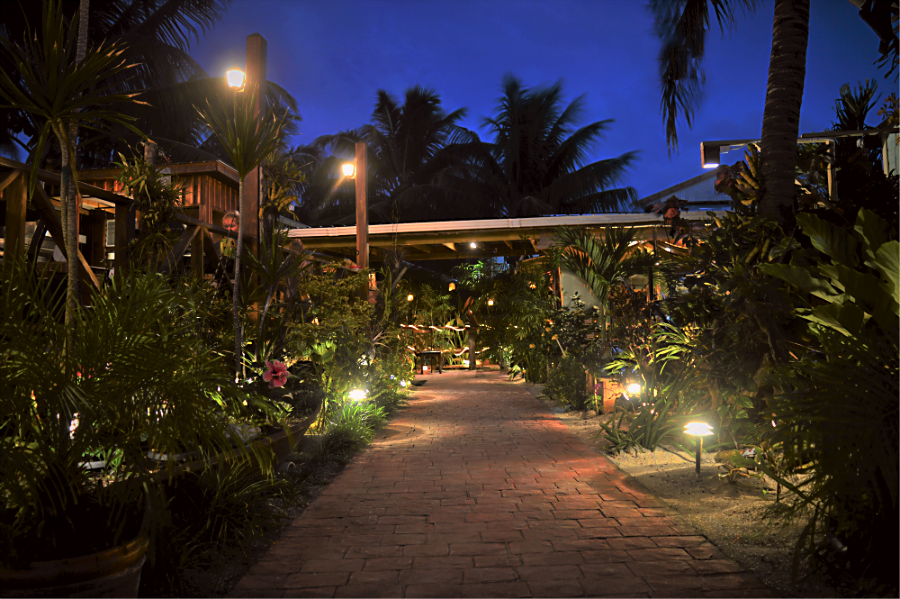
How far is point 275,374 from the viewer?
483 centimetres

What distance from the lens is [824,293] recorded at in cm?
324

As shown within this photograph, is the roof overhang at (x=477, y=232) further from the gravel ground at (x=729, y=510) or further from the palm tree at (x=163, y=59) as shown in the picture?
the palm tree at (x=163, y=59)

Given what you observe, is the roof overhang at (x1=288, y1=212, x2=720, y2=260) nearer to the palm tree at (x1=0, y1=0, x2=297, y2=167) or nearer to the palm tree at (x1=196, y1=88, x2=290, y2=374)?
the palm tree at (x1=196, y1=88, x2=290, y2=374)

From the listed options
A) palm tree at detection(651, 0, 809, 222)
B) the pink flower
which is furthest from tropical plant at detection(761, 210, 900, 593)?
the pink flower

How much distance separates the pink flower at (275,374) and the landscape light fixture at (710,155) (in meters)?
5.77

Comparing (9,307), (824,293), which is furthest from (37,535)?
(824,293)

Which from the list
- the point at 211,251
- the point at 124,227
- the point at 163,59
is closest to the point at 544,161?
the point at 163,59

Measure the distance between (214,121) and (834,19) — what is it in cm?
604

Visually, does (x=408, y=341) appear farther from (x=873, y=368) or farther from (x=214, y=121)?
(x=873, y=368)

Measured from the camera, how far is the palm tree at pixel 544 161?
22.2 metres

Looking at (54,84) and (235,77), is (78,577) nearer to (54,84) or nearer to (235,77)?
(54,84)

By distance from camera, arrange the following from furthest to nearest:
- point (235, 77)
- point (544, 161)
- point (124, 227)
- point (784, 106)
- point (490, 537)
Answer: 1. point (544, 161)
2. point (235, 77)
3. point (124, 227)
4. point (784, 106)
5. point (490, 537)

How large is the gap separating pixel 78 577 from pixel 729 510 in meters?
3.76

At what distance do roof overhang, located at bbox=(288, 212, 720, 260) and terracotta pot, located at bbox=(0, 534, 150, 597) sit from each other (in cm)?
883
